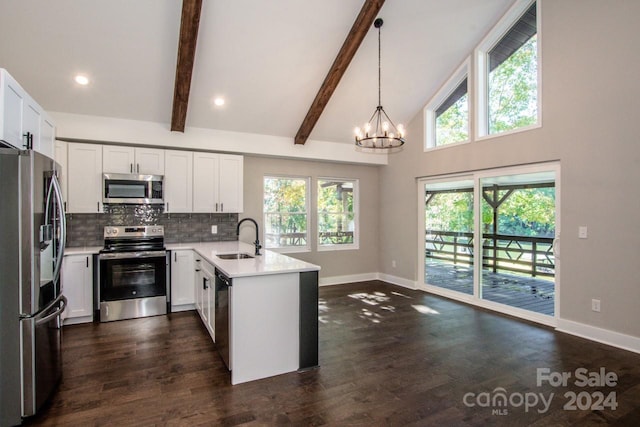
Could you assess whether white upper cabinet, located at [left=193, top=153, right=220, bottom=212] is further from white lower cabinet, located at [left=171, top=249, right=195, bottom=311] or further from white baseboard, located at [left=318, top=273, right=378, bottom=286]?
white baseboard, located at [left=318, top=273, right=378, bottom=286]

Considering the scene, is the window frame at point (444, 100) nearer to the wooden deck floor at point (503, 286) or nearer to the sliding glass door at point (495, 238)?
the sliding glass door at point (495, 238)

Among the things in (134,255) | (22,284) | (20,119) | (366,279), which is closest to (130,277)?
(134,255)

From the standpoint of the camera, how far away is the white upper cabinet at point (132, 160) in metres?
4.58

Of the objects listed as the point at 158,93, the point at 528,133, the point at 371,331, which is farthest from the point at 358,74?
the point at 371,331

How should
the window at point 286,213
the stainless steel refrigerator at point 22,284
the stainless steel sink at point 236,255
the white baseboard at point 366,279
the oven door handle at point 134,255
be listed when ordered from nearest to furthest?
the stainless steel refrigerator at point 22,284, the stainless steel sink at point 236,255, the oven door handle at point 134,255, the window at point 286,213, the white baseboard at point 366,279

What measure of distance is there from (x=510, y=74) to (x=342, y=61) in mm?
2344

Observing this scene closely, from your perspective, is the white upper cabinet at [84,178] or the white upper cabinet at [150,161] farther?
the white upper cabinet at [150,161]

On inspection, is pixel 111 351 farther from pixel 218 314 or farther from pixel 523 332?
pixel 523 332

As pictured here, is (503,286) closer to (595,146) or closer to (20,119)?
(595,146)

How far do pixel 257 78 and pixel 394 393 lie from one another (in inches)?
158

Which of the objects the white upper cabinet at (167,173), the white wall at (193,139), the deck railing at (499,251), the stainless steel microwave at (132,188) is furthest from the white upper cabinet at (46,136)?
the deck railing at (499,251)

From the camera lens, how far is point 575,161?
3.89m

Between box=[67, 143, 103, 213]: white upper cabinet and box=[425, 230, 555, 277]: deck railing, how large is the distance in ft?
16.9

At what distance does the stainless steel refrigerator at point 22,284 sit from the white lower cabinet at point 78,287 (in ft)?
6.61
